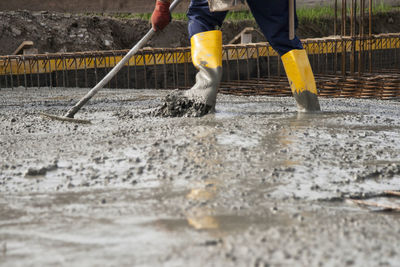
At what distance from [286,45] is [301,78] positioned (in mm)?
242

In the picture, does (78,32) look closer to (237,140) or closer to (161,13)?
(161,13)

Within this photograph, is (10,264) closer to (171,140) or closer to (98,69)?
(171,140)

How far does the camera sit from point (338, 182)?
217 cm

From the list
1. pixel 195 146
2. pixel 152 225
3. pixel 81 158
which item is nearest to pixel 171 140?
pixel 195 146

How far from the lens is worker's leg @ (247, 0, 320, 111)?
3.80m

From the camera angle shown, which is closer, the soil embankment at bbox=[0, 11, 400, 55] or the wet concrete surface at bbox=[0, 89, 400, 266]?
the wet concrete surface at bbox=[0, 89, 400, 266]

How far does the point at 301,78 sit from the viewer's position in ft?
12.7

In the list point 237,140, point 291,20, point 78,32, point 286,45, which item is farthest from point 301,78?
point 78,32

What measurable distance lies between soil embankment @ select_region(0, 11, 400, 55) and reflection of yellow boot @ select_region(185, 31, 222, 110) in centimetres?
598

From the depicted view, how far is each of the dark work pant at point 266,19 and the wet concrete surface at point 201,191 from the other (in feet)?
1.74

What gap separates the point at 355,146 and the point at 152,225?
4.71 feet

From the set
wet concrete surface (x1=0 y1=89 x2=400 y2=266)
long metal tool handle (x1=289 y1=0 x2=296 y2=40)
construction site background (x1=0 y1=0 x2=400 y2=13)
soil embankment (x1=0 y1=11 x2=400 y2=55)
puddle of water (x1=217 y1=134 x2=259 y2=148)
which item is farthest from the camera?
construction site background (x1=0 y1=0 x2=400 y2=13)

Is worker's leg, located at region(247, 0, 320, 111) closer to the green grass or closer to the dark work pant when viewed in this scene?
the dark work pant

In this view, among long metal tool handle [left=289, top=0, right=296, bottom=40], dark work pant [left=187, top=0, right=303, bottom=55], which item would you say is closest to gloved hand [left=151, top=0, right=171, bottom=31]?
dark work pant [left=187, top=0, right=303, bottom=55]
